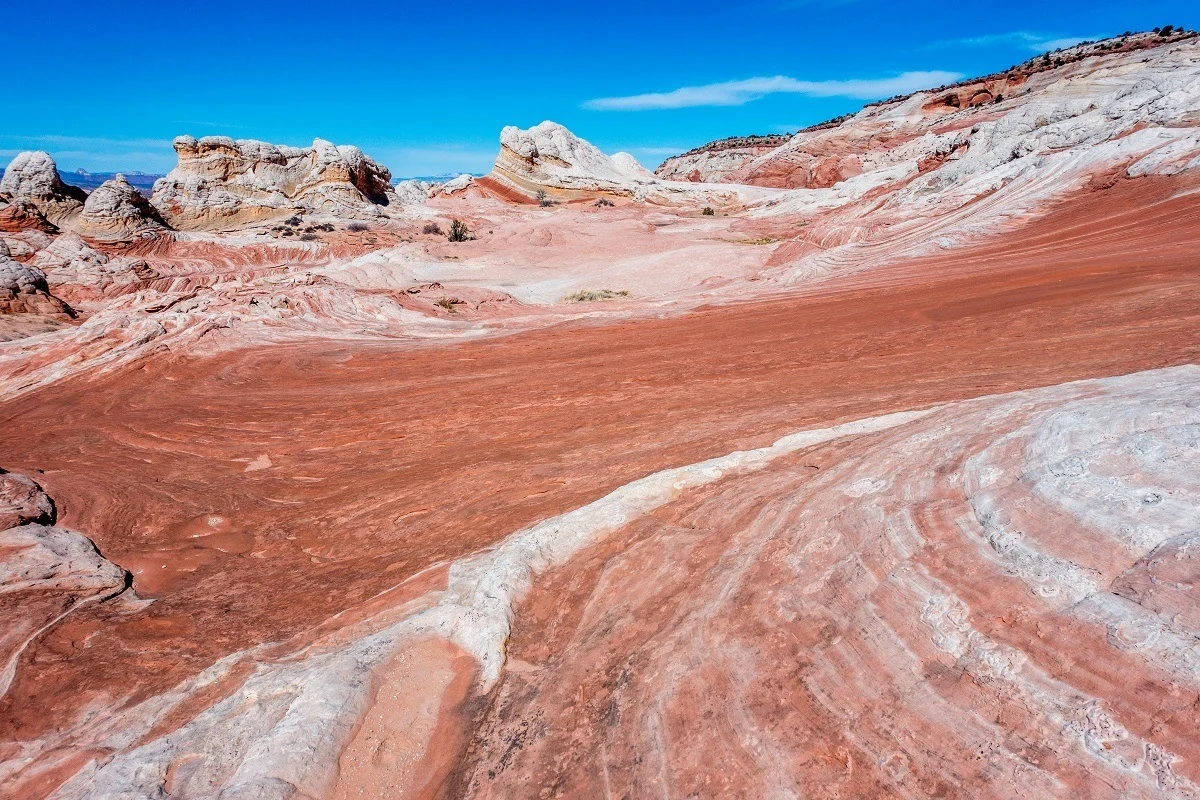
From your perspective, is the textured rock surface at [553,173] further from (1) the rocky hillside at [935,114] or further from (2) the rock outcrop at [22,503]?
(2) the rock outcrop at [22,503]

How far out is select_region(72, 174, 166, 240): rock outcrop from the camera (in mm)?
26156

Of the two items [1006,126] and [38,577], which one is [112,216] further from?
[1006,126]

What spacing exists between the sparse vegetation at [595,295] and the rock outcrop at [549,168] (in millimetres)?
18812

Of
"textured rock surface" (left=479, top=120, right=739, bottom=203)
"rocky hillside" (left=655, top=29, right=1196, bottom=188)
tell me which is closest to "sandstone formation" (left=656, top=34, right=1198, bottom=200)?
"rocky hillside" (left=655, top=29, right=1196, bottom=188)

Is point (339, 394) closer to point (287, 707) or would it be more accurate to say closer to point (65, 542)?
point (65, 542)

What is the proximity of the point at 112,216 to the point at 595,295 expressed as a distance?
22229mm

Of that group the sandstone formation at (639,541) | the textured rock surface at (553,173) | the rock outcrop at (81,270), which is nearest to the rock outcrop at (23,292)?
the rock outcrop at (81,270)

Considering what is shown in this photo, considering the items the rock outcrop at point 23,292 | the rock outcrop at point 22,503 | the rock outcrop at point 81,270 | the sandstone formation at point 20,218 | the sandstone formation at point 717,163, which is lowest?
the rock outcrop at point 22,503

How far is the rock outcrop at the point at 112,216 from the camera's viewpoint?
26.2m

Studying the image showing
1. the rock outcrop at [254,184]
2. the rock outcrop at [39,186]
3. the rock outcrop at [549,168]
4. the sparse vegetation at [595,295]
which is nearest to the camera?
the sparse vegetation at [595,295]

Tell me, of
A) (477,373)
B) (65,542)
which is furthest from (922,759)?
(477,373)

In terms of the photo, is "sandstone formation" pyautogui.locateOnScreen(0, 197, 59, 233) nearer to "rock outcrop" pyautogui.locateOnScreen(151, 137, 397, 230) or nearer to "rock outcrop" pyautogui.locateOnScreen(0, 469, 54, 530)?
"rock outcrop" pyautogui.locateOnScreen(151, 137, 397, 230)

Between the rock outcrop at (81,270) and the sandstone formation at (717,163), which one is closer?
the rock outcrop at (81,270)

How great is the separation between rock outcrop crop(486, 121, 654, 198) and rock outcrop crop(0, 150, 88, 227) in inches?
812
